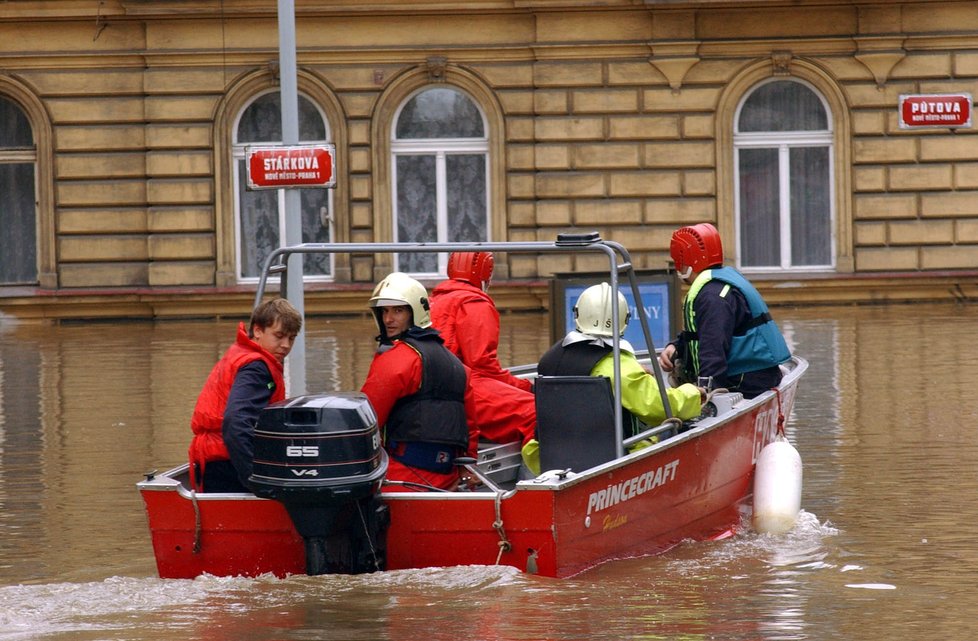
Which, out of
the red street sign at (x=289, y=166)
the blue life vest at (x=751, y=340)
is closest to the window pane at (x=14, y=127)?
the red street sign at (x=289, y=166)

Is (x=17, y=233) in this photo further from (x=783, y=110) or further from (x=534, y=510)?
(x=534, y=510)

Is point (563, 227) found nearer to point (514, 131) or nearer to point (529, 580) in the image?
point (514, 131)

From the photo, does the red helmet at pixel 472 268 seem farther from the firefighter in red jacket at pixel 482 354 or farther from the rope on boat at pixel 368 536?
the rope on boat at pixel 368 536

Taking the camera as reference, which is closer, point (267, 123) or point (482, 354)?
point (482, 354)

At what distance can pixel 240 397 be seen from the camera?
25.1ft

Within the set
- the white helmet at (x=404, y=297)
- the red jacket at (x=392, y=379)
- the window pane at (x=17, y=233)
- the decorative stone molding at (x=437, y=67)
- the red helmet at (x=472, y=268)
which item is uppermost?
the decorative stone molding at (x=437, y=67)

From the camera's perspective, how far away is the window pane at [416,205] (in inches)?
982

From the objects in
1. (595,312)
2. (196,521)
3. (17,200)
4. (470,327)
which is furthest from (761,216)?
(196,521)

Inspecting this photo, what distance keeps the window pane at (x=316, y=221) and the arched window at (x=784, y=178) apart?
617 centimetres

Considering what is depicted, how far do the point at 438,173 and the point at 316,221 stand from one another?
1970 millimetres

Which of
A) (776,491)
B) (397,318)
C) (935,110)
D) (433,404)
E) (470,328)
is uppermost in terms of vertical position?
(935,110)

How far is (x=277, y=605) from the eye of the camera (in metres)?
7.52

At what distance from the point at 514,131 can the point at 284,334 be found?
16.7 metres

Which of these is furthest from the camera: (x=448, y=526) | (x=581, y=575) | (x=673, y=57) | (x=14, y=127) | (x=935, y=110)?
(x=14, y=127)
